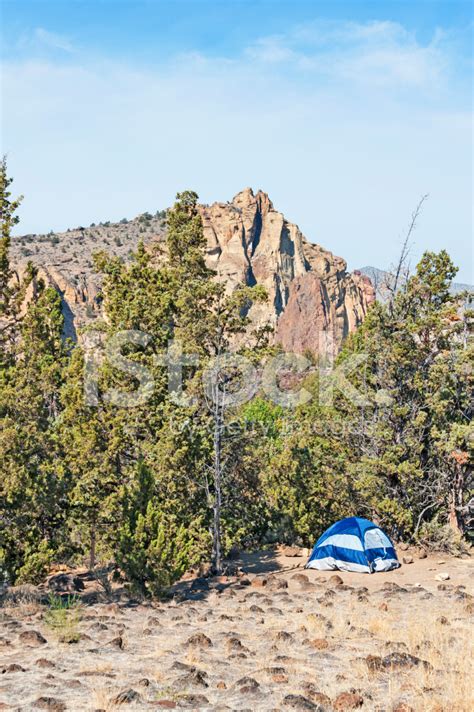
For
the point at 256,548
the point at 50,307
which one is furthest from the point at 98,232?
the point at 256,548

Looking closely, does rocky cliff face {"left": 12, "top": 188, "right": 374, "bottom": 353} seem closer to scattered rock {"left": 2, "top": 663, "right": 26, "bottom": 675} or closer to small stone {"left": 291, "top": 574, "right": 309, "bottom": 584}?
small stone {"left": 291, "top": 574, "right": 309, "bottom": 584}

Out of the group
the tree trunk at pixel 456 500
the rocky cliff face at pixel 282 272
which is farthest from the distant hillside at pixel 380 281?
the rocky cliff face at pixel 282 272

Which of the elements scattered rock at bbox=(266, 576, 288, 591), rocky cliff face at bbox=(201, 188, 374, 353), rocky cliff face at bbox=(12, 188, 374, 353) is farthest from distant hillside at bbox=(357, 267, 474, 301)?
rocky cliff face at bbox=(201, 188, 374, 353)

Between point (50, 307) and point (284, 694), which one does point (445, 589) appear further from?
point (50, 307)

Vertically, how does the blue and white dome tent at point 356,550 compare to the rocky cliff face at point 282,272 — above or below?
below

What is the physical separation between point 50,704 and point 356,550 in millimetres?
13215

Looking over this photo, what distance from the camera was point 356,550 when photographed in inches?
788

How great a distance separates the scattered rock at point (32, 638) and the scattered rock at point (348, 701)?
18.4 feet

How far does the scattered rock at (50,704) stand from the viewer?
8.06m

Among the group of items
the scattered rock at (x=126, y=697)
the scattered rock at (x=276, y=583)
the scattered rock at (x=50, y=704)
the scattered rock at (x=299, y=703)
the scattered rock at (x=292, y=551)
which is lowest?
the scattered rock at (x=292, y=551)

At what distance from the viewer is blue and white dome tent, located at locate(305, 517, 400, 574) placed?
65.2 feet

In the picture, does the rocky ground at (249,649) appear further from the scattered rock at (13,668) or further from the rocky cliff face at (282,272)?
the rocky cliff face at (282,272)

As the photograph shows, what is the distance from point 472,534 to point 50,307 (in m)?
19.2

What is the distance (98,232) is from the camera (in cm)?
12194
